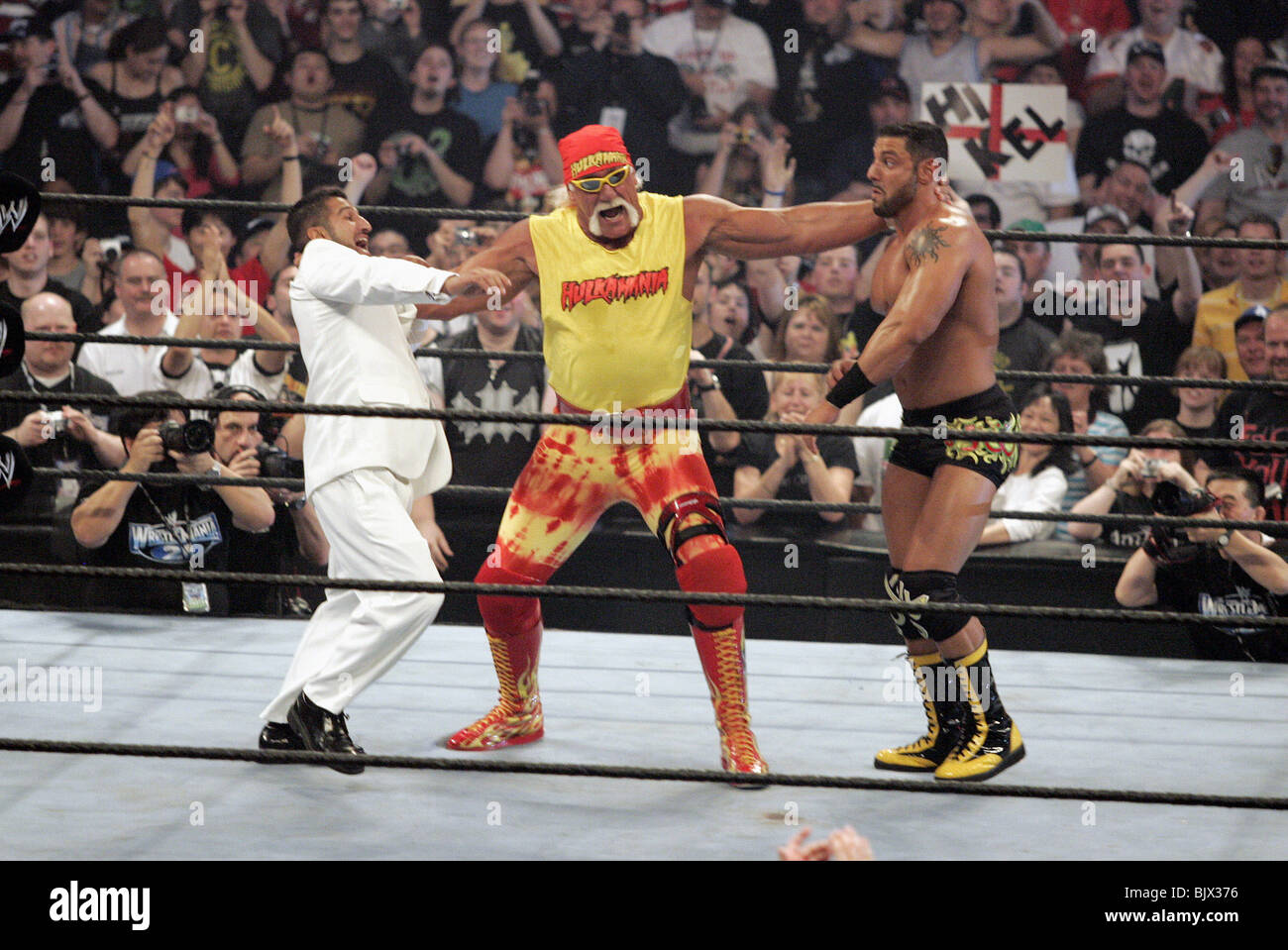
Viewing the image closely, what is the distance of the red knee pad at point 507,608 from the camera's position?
2.75 meters

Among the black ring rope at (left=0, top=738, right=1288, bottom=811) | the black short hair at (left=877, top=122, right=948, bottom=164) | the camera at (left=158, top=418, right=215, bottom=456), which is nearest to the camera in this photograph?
the black ring rope at (left=0, top=738, right=1288, bottom=811)

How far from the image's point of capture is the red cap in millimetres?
2570

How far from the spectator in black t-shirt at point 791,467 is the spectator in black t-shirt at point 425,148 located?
1.95 meters

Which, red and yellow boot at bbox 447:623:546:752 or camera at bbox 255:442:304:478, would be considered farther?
camera at bbox 255:442:304:478

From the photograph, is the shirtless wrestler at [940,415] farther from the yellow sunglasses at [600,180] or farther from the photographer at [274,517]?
the photographer at [274,517]

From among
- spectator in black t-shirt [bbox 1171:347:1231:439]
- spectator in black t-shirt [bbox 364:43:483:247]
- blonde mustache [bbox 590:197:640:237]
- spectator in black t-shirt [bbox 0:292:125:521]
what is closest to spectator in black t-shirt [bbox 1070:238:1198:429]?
spectator in black t-shirt [bbox 1171:347:1231:439]

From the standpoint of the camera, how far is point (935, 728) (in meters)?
2.67

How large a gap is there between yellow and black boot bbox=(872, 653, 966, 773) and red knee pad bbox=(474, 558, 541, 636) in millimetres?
728

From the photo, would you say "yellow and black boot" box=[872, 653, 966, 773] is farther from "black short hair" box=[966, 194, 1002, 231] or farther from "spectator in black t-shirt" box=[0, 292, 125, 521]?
"black short hair" box=[966, 194, 1002, 231]

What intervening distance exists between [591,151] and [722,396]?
1.56 m

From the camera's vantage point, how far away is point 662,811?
2367 mm

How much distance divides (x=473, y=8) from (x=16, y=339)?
432cm

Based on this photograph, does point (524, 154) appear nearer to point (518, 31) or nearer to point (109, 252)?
point (518, 31)
